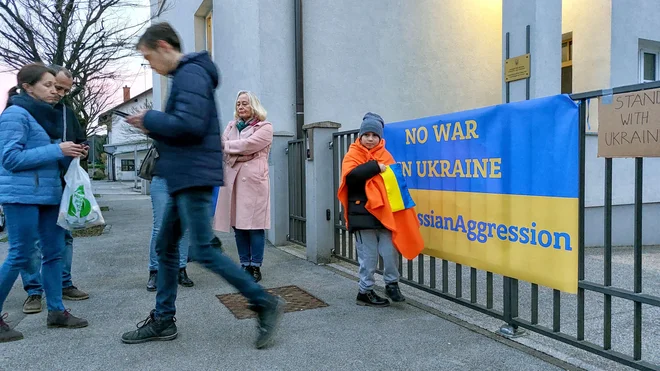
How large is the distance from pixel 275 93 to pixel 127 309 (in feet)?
13.2

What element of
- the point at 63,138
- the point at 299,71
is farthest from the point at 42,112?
the point at 299,71

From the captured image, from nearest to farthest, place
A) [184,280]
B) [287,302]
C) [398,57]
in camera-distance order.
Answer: [287,302]
[184,280]
[398,57]

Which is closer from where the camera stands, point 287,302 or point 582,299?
point 582,299

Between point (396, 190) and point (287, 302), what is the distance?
4.40ft

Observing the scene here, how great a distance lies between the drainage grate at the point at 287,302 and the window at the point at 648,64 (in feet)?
25.6

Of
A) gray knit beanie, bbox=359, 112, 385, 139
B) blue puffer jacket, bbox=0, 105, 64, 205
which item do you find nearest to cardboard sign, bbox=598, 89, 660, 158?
gray knit beanie, bbox=359, 112, 385, 139

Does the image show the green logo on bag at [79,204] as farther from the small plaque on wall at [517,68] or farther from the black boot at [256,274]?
the small plaque on wall at [517,68]

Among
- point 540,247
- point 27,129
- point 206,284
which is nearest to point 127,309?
point 206,284

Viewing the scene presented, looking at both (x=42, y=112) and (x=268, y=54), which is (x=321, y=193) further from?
(x=42, y=112)

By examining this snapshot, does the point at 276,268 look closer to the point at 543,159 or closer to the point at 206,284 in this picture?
the point at 206,284

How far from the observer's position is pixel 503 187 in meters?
3.28

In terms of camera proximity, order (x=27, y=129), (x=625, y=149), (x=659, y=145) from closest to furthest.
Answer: (x=659, y=145) < (x=625, y=149) < (x=27, y=129)

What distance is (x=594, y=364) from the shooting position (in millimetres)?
2902

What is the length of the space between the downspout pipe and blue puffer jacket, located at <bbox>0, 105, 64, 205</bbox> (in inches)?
166
